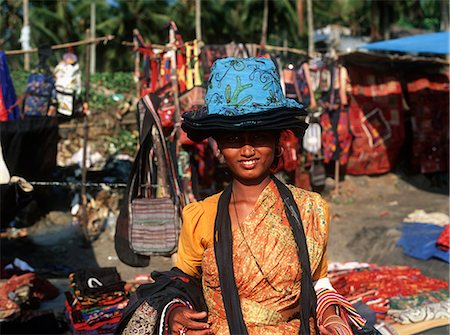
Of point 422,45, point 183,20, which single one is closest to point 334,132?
point 422,45

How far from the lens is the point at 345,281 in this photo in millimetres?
4855

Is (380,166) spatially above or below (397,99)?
below

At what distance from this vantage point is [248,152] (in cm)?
183

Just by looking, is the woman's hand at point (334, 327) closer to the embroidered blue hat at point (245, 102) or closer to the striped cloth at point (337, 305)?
the striped cloth at point (337, 305)

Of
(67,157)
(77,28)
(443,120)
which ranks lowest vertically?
(67,157)

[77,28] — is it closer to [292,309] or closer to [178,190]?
[178,190]

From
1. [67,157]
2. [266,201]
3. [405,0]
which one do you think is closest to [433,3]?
[405,0]

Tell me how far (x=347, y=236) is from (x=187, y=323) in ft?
20.0

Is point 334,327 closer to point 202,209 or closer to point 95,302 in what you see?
point 202,209

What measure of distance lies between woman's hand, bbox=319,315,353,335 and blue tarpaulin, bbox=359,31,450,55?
7713 mm

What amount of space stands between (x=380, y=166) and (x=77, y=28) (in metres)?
26.1

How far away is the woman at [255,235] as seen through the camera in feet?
5.86

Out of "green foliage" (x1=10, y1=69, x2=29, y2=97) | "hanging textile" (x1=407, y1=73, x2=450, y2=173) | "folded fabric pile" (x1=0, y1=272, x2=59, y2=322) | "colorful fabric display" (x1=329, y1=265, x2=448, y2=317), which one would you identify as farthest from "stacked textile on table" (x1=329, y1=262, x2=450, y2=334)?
"green foliage" (x1=10, y1=69, x2=29, y2=97)

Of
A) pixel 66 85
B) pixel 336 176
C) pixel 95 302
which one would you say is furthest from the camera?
pixel 336 176
